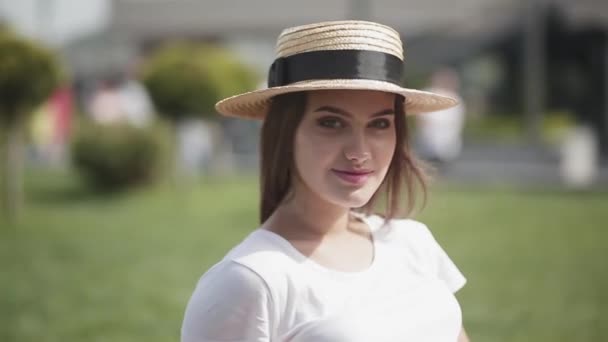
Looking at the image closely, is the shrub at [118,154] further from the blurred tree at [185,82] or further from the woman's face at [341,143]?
the woman's face at [341,143]

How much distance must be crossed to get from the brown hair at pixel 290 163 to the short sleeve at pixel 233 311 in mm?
413

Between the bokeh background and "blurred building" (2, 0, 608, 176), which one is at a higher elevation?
"blurred building" (2, 0, 608, 176)

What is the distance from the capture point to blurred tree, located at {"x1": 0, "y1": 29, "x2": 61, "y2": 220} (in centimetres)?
995

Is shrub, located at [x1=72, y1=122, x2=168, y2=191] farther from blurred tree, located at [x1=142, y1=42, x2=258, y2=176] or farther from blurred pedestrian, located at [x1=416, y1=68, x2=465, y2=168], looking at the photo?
blurred pedestrian, located at [x1=416, y1=68, x2=465, y2=168]

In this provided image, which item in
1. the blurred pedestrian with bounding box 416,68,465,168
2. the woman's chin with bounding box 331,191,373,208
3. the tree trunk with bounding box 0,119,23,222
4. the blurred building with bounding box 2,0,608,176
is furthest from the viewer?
the blurred building with bounding box 2,0,608,176

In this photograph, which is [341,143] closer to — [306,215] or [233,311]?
[306,215]

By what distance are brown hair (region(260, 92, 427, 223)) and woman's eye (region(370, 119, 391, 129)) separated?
0.09 m

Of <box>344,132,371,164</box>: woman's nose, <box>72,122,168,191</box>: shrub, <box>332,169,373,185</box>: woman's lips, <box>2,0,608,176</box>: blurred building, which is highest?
<box>2,0,608,176</box>: blurred building

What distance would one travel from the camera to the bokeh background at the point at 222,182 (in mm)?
6281

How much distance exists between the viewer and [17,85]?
10078 millimetres

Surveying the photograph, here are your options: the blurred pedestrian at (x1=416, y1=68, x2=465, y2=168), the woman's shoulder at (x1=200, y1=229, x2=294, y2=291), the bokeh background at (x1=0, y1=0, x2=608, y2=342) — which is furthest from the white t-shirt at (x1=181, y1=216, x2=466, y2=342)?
the blurred pedestrian at (x1=416, y1=68, x2=465, y2=168)

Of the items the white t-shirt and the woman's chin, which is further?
the woman's chin

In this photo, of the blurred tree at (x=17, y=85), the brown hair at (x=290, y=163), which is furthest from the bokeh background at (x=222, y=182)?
the brown hair at (x=290, y=163)

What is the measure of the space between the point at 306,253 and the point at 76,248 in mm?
7010
